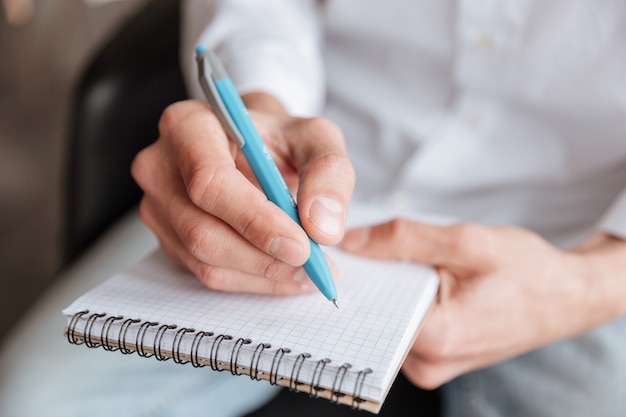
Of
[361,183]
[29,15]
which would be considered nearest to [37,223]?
[29,15]

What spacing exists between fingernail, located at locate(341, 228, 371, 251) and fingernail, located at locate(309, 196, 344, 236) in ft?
0.30

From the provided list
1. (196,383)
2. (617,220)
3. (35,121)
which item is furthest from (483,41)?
(35,121)

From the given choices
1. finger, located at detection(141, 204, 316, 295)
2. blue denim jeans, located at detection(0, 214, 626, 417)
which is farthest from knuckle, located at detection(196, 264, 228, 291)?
blue denim jeans, located at detection(0, 214, 626, 417)

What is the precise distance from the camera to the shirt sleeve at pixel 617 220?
545 mm

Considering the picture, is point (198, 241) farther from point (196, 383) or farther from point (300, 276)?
point (196, 383)

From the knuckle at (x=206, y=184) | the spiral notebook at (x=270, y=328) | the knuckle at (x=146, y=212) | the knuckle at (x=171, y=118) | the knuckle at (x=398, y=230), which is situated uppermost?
the knuckle at (x=171, y=118)

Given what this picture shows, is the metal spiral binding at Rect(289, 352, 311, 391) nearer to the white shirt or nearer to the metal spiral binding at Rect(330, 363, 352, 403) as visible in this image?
the metal spiral binding at Rect(330, 363, 352, 403)

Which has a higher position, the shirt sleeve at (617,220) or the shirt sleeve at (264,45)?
the shirt sleeve at (264,45)

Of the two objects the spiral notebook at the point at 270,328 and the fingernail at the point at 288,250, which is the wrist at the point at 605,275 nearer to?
the spiral notebook at the point at 270,328

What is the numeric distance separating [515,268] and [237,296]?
213 millimetres

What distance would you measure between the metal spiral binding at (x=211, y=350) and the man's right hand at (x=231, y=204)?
0.16ft

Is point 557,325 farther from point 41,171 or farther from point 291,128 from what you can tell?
point 41,171

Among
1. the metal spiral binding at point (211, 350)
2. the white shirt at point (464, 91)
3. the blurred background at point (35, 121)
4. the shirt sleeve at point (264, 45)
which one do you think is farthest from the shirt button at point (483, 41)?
the blurred background at point (35, 121)

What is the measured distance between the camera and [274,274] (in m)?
0.39
